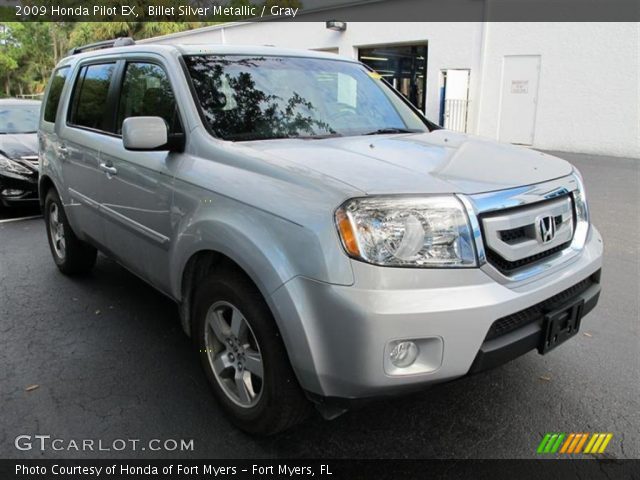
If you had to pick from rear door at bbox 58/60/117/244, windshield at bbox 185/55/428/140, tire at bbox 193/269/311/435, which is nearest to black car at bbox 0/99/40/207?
rear door at bbox 58/60/117/244

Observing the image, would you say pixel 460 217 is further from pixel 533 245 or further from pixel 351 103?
pixel 351 103

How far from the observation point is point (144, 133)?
2.78 m

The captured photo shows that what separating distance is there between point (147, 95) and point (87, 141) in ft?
2.91

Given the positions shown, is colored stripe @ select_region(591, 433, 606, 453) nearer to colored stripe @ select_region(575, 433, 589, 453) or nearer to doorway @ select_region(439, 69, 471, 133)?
colored stripe @ select_region(575, 433, 589, 453)

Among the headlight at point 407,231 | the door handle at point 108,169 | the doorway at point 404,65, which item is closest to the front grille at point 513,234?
the headlight at point 407,231

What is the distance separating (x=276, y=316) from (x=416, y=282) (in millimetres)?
580

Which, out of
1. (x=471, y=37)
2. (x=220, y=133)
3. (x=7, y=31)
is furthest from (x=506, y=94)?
(x=7, y=31)

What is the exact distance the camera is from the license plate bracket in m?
2.36

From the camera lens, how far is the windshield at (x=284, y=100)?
2.98 metres

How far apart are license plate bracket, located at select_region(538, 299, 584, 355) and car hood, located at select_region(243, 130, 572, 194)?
588mm

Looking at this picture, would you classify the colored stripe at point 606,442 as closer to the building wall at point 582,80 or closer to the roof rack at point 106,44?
the roof rack at point 106,44

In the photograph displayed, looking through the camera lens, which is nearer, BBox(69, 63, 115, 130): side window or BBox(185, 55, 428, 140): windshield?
BBox(185, 55, 428, 140): windshield

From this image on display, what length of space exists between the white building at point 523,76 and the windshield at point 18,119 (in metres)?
10.5

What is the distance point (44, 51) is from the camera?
4981 centimetres
